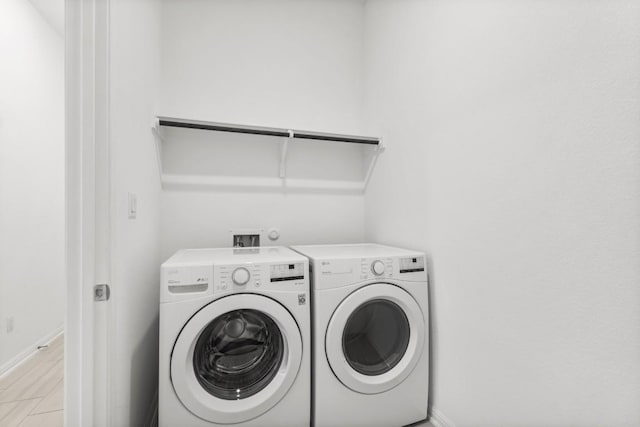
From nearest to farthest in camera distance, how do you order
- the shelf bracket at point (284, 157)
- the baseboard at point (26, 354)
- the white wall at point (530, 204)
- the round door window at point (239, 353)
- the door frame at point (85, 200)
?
the white wall at point (530, 204) < the door frame at point (85, 200) < the round door window at point (239, 353) < the baseboard at point (26, 354) < the shelf bracket at point (284, 157)

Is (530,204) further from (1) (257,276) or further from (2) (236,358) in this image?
(2) (236,358)

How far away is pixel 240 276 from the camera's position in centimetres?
120

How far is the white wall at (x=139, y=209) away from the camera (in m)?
1.00

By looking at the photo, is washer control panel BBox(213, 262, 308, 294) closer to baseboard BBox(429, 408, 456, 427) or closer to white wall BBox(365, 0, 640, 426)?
white wall BBox(365, 0, 640, 426)

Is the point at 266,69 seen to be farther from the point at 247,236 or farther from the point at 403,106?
the point at 247,236

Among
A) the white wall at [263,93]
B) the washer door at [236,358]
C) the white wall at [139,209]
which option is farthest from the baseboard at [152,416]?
the white wall at [263,93]

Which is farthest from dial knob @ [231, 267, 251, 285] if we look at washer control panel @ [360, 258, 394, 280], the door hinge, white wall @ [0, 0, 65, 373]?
white wall @ [0, 0, 65, 373]

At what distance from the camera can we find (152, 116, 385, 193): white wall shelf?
1.71 m

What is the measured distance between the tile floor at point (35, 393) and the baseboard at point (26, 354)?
0.03 m

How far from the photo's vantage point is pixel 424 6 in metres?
1.57

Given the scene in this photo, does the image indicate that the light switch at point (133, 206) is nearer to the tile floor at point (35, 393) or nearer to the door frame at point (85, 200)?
the door frame at point (85, 200)

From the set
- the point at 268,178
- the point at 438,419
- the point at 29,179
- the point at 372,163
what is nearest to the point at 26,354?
the point at 29,179

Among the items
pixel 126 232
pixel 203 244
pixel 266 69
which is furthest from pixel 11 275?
pixel 266 69

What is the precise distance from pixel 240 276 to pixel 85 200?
60cm
